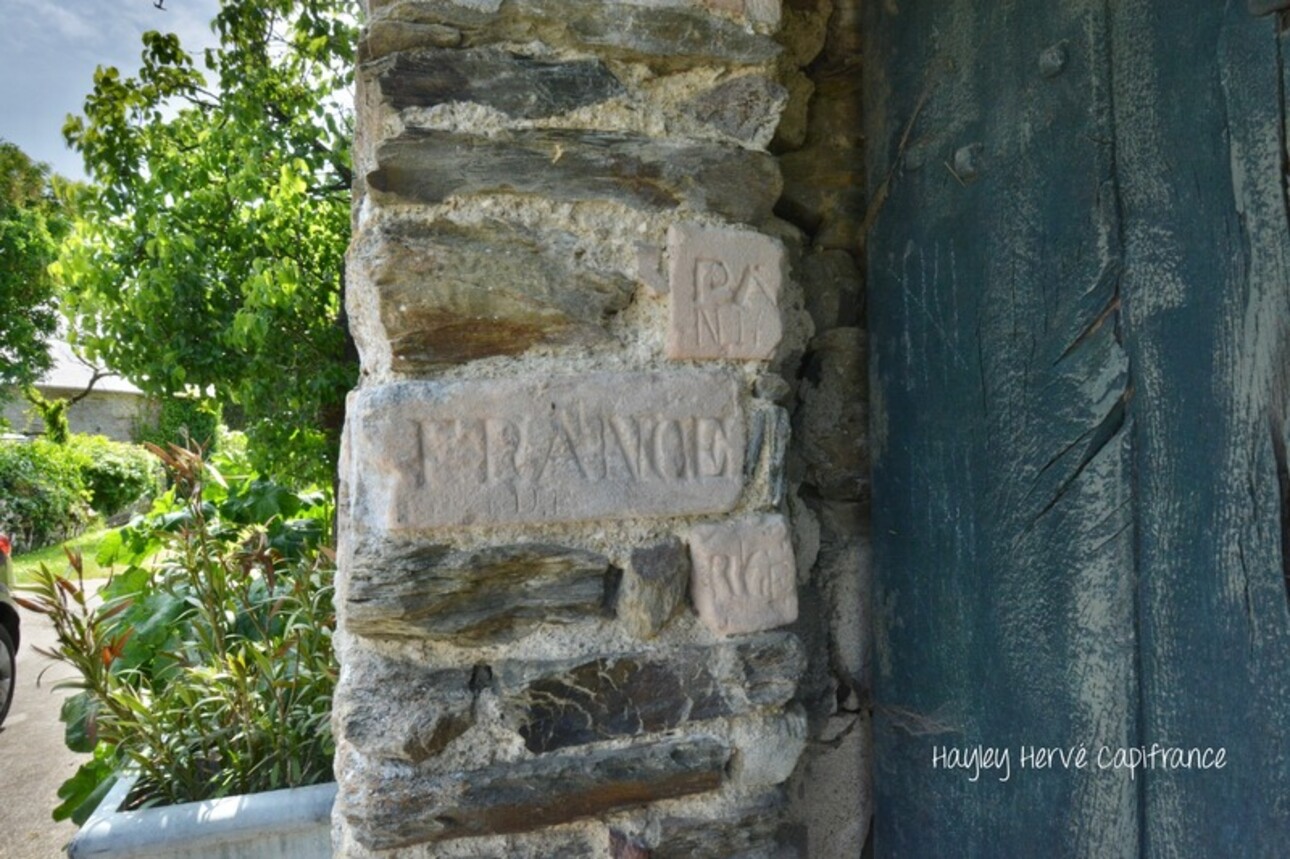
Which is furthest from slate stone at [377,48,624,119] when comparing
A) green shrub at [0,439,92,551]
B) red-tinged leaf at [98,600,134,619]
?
green shrub at [0,439,92,551]

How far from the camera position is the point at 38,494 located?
10609 mm

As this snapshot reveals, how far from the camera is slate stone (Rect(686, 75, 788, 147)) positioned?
98 centimetres

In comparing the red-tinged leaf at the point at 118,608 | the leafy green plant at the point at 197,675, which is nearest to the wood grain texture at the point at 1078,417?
the leafy green plant at the point at 197,675

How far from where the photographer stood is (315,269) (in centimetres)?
328

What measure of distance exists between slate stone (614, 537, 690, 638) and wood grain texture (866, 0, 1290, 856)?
36 centimetres

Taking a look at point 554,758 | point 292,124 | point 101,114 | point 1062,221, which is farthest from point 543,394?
point 101,114

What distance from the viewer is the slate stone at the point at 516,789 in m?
0.87

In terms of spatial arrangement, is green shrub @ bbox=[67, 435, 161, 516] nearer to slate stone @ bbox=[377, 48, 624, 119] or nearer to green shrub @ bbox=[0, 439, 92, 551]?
green shrub @ bbox=[0, 439, 92, 551]

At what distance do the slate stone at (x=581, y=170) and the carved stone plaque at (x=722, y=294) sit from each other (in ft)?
0.14

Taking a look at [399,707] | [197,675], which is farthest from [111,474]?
[399,707]

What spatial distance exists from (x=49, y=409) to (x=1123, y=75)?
16504mm

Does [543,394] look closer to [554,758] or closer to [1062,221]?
[554,758]

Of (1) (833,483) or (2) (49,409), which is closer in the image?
(1) (833,483)

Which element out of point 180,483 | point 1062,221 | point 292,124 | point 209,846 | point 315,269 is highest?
point 292,124
